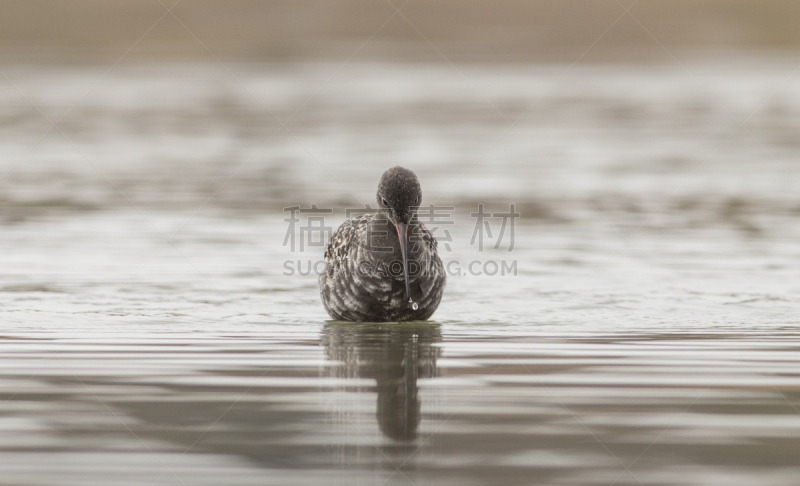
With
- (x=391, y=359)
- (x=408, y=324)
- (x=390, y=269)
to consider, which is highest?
(x=390, y=269)

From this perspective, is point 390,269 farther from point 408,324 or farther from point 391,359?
point 391,359

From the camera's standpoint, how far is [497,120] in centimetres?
2564

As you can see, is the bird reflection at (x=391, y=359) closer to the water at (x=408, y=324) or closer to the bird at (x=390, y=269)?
the water at (x=408, y=324)

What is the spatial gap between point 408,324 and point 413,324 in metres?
0.04

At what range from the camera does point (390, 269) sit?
8.54 meters

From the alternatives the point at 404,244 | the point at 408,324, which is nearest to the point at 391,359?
the point at 404,244

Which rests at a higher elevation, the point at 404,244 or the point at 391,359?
the point at 404,244

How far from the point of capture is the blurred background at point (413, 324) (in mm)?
5125

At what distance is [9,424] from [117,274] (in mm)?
5099

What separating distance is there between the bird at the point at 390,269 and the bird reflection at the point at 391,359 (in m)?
0.15

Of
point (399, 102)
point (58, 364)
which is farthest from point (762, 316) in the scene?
point (399, 102)

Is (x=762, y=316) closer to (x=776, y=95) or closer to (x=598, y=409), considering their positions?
(x=598, y=409)

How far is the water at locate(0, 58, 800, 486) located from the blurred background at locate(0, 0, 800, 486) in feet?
0.10

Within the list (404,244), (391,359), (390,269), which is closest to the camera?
(391,359)
